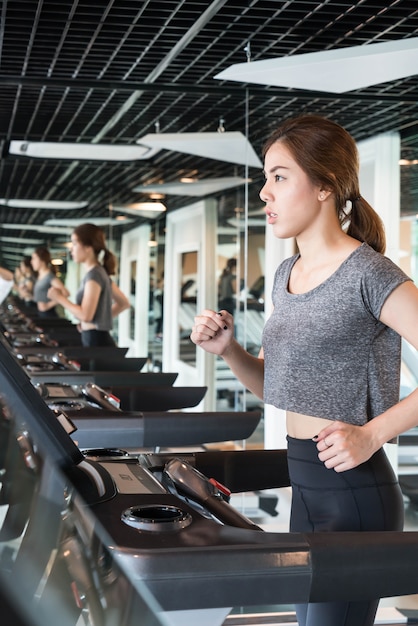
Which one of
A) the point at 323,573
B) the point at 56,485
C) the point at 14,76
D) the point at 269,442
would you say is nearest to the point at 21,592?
the point at 56,485

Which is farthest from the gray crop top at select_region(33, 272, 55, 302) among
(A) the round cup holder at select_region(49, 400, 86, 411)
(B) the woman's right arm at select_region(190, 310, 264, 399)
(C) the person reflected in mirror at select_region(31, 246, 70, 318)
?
(B) the woman's right arm at select_region(190, 310, 264, 399)

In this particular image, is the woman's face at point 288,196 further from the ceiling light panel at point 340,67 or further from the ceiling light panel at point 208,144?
the ceiling light panel at point 208,144

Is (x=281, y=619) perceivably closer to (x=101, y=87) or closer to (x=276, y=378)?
(x=276, y=378)

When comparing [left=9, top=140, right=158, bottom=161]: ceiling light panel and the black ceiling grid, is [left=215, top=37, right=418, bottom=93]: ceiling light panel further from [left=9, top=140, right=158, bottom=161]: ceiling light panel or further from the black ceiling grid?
[left=9, top=140, right=158, bottom=161]: ceiling light panel

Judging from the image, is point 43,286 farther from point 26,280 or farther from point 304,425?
point 304,425

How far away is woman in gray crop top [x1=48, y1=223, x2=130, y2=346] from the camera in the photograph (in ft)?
17.8

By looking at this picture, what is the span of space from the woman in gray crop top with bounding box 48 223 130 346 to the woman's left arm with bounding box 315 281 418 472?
3.91 m

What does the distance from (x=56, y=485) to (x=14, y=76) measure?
352cm

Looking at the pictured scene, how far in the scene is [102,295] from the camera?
18.1ft

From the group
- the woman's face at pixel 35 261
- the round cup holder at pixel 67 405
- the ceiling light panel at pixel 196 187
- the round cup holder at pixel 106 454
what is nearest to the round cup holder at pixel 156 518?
the round cup holder at pixel 106 454

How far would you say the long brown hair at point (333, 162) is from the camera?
176 centimetres

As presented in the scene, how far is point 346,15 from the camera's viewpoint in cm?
334

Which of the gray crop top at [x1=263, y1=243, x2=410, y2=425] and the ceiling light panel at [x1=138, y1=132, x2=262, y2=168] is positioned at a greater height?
the ceiling light panel at [x1=138, y1=132, x2=262, y2=168]

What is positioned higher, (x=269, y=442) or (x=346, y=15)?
(x=346, y=15)
